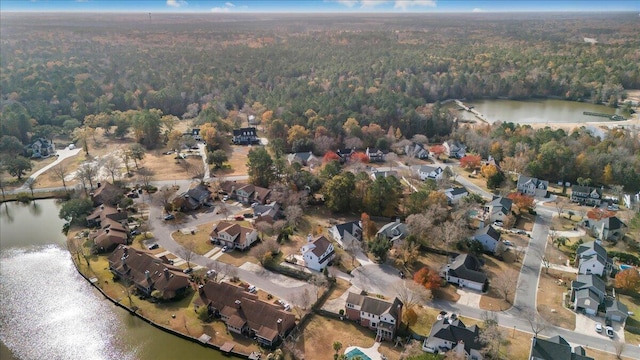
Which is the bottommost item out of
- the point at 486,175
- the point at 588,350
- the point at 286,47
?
the point at 588,350

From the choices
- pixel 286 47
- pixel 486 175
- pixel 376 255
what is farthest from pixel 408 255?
pixel 286 47

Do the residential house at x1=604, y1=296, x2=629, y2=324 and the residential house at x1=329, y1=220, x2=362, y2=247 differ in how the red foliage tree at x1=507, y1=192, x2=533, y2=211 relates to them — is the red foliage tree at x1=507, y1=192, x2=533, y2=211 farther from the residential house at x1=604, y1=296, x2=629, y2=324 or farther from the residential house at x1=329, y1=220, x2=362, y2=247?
the residential house at x1=329, y1=220, x2=362, y2=247

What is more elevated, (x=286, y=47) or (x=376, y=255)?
(x=286, y=47)

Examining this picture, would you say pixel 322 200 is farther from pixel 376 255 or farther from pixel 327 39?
pixel 327 39

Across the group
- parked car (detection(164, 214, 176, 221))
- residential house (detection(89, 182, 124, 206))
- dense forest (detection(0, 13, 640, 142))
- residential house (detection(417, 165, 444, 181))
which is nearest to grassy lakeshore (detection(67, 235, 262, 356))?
parked car (detection(164, 214, 176, 221))

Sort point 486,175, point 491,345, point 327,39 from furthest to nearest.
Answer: point 327,39, point 486,175, point 491,345

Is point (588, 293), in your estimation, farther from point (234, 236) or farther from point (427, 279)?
point (234, 236)

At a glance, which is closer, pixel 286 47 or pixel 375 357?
pixel 375 357

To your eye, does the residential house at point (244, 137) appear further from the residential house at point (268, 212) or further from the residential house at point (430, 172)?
the residential house at point (430, 172)
